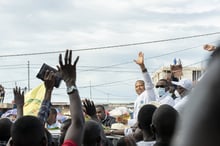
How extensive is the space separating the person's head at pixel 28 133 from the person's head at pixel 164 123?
0.77m

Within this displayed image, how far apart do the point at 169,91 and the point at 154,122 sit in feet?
16.0

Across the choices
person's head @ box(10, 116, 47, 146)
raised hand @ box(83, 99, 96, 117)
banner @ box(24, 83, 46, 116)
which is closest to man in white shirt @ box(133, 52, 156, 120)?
banner @ box(24, 83, 46, 116)

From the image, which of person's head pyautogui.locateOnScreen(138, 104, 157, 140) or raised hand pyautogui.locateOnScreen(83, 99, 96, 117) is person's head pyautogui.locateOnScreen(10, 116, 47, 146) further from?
raised hand pyautogui.locateOnScreen(83, 99, 96, 117)

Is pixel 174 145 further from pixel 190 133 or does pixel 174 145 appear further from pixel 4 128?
pixel 4 128

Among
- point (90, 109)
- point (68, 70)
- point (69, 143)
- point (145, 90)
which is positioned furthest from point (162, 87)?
point (69, 143)

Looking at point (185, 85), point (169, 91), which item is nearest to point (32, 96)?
point (169, 91)

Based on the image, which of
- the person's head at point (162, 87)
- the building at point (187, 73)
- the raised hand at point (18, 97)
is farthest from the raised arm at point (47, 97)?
the person's head at point (162, 87)

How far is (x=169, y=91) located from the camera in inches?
327

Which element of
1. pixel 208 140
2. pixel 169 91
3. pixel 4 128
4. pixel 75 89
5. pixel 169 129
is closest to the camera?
pixel 208 140

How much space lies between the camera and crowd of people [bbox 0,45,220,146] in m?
0.75

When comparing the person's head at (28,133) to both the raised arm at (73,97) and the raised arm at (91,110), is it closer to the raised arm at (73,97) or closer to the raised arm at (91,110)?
the raised arm at (73,97)

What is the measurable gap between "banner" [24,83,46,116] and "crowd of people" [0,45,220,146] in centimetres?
43

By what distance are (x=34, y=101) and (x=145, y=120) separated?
14.8 feet

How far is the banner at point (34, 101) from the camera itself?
26.3 ft
